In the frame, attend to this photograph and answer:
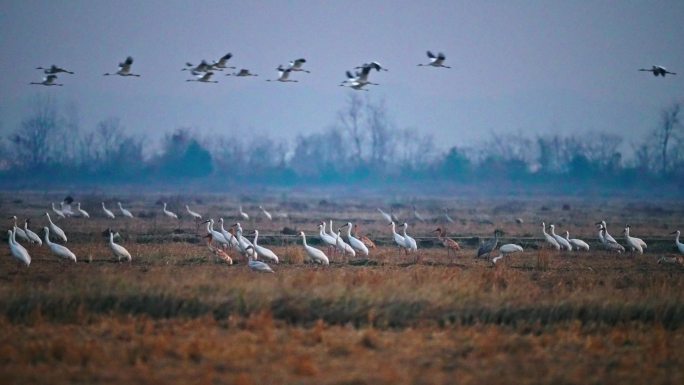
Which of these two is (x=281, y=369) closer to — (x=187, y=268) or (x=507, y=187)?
(x=187, y=268)

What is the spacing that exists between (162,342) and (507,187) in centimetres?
11925

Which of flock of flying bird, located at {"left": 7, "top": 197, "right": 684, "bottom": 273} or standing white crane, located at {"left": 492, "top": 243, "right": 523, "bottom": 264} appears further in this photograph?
standing white crane, located at {"left": 492, "top": 243, "right": 523, "bottom": 264}

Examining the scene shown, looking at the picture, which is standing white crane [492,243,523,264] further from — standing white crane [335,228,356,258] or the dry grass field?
standing white crane [335,228,356,258]

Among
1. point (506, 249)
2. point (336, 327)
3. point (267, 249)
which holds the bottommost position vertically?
point (336, 327)

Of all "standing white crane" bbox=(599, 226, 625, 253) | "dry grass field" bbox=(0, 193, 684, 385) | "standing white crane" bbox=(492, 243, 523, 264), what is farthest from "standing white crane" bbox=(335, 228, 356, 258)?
"standing white crane" bbox=(599, 226, 625, 253)

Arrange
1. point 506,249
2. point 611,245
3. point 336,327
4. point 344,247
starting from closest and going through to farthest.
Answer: point 336,327 → point 506,249 → point 344,247 → point 611,245

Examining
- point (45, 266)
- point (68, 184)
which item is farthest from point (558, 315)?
point (68, 184)

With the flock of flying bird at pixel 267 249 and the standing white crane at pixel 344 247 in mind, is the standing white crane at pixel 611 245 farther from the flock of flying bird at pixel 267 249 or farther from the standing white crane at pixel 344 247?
the standing white crane at pixel 344 247

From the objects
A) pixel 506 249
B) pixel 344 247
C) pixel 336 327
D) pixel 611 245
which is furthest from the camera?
pixel 611 245

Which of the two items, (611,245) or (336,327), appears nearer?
(336,327)

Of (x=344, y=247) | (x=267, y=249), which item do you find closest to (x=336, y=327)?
(x=267, y=249)

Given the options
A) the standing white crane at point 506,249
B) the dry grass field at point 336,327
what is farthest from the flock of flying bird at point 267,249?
the dry grass field at point 336,327

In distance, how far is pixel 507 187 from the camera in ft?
427

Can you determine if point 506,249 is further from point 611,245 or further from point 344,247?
point 611,245
